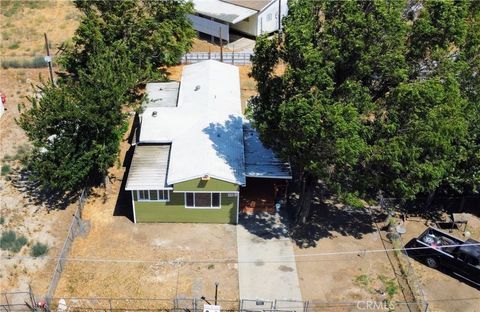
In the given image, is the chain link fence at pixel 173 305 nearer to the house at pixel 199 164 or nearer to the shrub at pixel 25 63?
the house at pixel 199 164

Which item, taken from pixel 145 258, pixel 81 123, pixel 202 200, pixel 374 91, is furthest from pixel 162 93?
pixel 374 91

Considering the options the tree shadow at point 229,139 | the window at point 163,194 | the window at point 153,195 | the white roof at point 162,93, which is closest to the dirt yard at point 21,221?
the window at point 153,195

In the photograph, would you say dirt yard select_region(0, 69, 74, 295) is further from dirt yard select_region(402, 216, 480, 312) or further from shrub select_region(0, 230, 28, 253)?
dirt yard select_region(402, 216, 480, 312)

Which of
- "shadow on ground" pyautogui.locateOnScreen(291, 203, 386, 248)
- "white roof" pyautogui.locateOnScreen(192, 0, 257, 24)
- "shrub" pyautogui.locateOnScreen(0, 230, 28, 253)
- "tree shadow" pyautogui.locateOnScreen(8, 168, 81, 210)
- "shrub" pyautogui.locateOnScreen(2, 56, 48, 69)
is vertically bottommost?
"shrub" pyautogui.locateOnScreen(0, 230, 28, 253)

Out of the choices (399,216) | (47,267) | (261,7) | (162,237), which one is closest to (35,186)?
(47,267)

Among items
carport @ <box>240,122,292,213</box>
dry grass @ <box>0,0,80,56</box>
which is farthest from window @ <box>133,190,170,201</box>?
dry grass @ <box>0,0,80,56</box>
